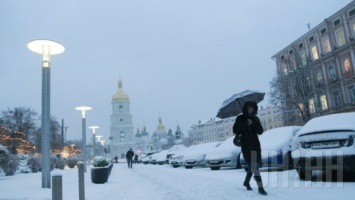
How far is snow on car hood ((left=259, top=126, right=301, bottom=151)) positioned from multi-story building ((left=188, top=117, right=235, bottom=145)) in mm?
98106

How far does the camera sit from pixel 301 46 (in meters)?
47.6

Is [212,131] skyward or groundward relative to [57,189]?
skyward

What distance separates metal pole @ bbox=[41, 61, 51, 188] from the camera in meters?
8.92

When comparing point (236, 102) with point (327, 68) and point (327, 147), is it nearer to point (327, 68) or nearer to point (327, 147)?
point (327, 147)

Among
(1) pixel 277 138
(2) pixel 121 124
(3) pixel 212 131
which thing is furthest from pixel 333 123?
(3) pixel 212 131

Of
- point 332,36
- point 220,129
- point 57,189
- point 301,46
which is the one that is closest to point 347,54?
point 332,36

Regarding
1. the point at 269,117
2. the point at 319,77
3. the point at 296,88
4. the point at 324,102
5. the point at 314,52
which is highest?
the point at 314,52

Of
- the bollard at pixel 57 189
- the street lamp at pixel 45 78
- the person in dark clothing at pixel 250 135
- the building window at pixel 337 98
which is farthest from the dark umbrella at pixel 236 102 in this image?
the building window at pixel 337 98

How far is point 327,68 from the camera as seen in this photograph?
141 ft

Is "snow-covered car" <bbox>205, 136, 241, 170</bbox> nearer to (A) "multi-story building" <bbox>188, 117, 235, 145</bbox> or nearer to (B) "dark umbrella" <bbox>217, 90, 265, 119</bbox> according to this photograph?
(B) "dark umbrella" <bbox>217, 90, 265, 119</bbox>

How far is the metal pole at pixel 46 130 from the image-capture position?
8.92 meters

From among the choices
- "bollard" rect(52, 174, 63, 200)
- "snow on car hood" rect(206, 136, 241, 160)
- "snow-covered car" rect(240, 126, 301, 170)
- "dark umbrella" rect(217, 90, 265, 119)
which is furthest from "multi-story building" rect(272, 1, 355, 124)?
"bollard" rect(52, 174, 63, 200)

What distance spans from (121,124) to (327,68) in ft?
278

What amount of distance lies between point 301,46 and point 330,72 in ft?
22.1
